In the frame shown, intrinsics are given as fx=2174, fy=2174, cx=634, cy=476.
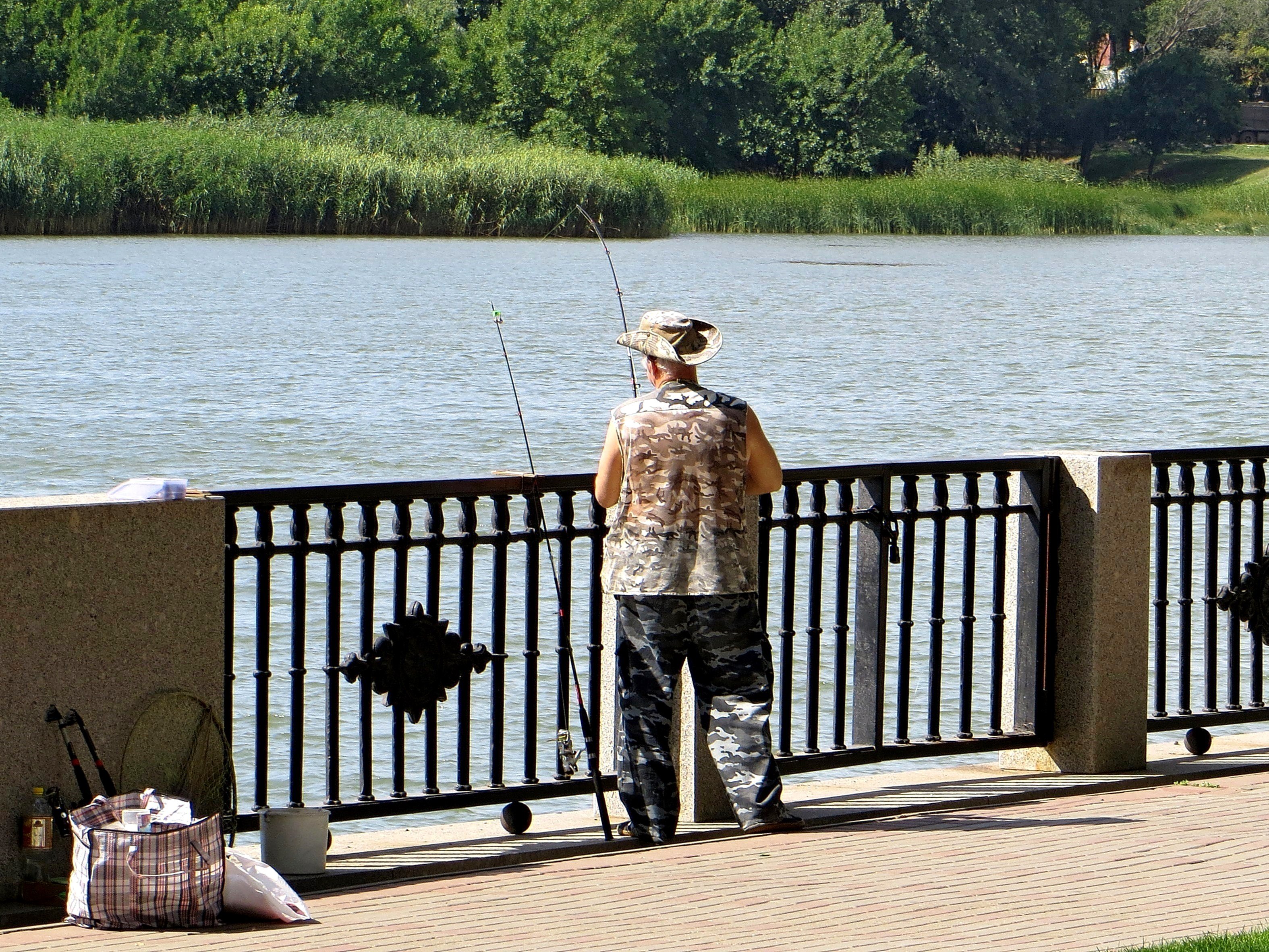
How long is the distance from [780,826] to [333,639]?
1406 mm

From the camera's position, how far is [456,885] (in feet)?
18.4

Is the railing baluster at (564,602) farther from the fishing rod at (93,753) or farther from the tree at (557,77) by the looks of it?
the tree at (557,77)

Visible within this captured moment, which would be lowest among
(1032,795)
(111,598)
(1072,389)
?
(1072,389)

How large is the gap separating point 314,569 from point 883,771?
24.1ft

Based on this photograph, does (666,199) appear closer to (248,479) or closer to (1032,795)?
(248,479)

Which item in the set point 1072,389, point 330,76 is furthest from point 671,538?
point 330,76

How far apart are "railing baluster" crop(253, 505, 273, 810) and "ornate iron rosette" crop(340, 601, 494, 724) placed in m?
0.23

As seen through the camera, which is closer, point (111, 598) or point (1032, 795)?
point (111, 598)

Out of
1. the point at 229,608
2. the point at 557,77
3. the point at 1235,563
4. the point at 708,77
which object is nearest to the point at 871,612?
the point at 1235,563

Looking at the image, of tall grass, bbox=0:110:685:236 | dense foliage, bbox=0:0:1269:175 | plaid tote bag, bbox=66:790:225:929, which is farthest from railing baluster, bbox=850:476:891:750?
dense foliage, bbox=0:0:1269:175

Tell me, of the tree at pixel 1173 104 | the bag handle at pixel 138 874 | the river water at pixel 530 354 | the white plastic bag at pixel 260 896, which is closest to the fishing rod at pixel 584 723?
the white plastic bag at pixel 260 896

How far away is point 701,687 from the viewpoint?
618 cm

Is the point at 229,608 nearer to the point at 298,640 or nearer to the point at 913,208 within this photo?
the point at 298,640

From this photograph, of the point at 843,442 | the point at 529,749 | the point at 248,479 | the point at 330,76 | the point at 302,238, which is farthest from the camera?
the point at 330,76
